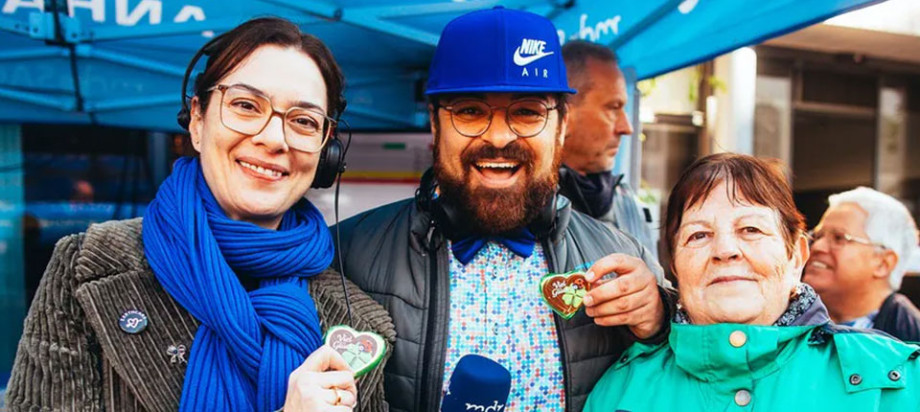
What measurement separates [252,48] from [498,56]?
77cm

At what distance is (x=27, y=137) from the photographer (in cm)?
379

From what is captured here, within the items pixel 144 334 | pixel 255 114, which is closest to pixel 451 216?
pixel 255 114

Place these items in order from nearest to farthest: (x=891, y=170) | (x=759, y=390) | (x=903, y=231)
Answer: (x=759, y=390), (x=903, y=231), (x=891, y=170)

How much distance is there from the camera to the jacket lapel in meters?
1.64

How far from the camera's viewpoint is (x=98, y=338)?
166cm

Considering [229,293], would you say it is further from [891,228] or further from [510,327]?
[891,228]

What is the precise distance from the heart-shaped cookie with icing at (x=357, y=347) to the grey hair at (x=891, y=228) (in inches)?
111

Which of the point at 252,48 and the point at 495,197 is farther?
the point at 495,197

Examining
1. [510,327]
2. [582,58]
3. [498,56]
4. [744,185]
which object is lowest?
[510,327]

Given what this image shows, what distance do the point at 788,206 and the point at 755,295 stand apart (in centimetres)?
29

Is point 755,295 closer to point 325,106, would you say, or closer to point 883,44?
point 325,106

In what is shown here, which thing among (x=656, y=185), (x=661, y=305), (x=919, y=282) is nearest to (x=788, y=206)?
(x=661, y=305)

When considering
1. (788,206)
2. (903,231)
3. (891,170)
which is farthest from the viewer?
(891,170)

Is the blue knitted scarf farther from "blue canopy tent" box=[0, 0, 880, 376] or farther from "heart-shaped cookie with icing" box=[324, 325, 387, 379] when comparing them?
"blue canopy tent" box=[0, 0, 880, 376]
